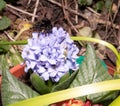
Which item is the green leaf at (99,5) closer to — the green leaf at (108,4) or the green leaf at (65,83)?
the green leaf at (108,4)

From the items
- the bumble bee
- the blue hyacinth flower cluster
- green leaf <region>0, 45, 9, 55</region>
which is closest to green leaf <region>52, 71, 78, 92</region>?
the blue hyacinth flower cluster

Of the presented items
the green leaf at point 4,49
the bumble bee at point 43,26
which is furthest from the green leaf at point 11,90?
the bumble bee at point 43,26

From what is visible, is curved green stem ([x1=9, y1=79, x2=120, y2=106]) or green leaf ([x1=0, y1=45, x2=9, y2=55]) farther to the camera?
green leaf ([x1=0, y1=45, x2=9, y2=55])

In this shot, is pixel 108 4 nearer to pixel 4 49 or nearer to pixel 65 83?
pixel 4 49

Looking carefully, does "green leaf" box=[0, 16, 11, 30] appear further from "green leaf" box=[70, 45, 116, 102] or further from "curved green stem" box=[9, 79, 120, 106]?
"curved green stem" box=[9, 79, 120, 106]

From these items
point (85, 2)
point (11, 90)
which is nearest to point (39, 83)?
point (11, 90)

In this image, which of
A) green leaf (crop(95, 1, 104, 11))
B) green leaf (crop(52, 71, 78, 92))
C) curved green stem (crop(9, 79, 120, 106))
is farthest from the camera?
green leaf (crop(95, 1, 104, 11))

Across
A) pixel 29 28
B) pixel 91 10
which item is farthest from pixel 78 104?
pixel 91 10

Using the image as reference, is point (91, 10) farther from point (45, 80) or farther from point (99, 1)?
point (45, 80)
